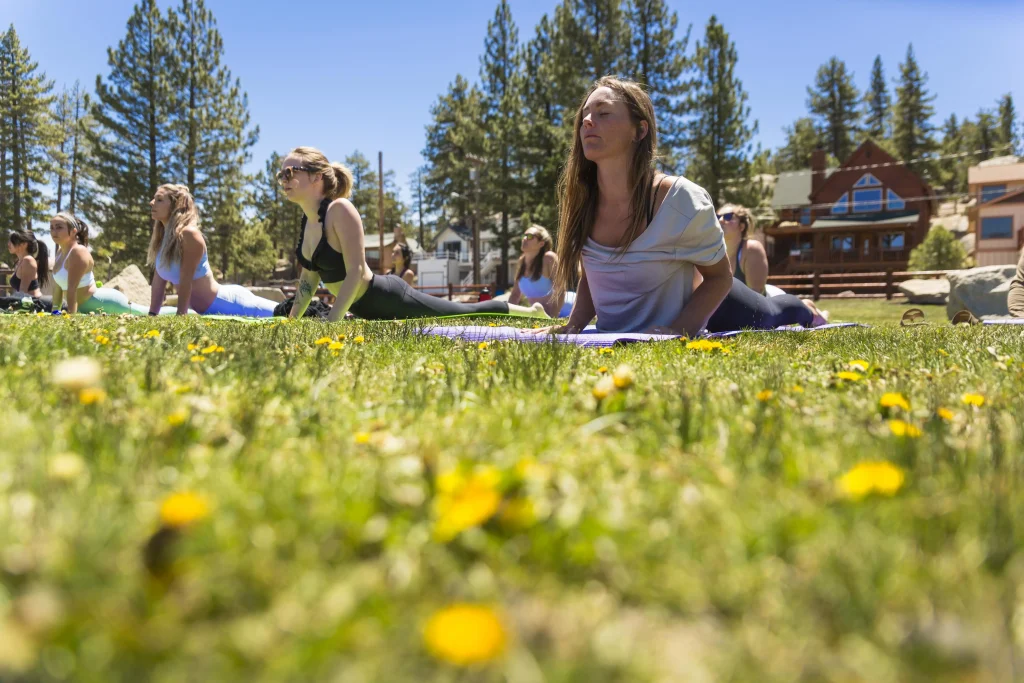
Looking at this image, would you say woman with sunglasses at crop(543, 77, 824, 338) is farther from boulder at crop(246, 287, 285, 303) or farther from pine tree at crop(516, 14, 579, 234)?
pine tree at crop(516, 14, 579, 234)

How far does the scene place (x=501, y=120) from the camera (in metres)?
42.3

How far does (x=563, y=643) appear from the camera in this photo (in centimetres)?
85

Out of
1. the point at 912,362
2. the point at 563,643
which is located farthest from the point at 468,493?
the point at 912,362

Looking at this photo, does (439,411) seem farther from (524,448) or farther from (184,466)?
(184,466)

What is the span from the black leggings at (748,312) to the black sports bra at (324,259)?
4.16 m

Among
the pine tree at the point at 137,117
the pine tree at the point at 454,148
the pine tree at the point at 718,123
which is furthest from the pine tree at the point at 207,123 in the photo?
the pine tree at the point at 718,123

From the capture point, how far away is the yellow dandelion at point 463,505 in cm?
102

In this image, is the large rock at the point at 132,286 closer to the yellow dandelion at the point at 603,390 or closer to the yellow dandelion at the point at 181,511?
the yellow dandelion at the point at 603,390

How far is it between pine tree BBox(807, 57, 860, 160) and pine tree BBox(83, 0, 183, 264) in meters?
63.6

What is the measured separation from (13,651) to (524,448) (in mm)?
1020

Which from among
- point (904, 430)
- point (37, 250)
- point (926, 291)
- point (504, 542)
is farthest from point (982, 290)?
point (37, 250)

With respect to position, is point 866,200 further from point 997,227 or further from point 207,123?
point 207,123

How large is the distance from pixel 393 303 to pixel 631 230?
405 cm

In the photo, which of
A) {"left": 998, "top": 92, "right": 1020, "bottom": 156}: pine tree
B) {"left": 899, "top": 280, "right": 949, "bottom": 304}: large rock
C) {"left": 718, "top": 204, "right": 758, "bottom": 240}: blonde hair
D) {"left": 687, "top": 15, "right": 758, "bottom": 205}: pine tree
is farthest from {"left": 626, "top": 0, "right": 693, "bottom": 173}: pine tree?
{"left": 998, "top": 92, "right": 1020, "bottom": 156}: pine tree
